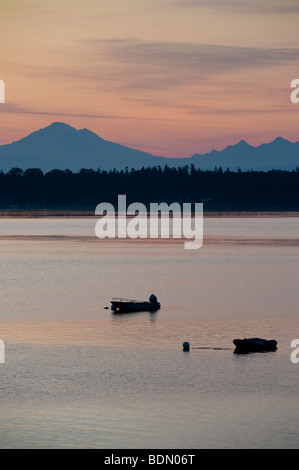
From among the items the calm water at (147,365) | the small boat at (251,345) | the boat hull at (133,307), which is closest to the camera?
the calm water at (147,365)

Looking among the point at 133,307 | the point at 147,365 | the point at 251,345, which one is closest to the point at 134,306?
the point at 133,307

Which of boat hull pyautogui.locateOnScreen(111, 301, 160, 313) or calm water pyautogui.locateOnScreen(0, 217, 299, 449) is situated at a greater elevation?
boat hull pyautogui.locateOnScreen(111, 301, 160, 313)

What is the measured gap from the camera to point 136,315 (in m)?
62.1

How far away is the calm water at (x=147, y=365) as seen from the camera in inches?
1223

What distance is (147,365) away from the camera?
4222 centimetres

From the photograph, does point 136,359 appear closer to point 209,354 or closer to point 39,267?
point 209,354

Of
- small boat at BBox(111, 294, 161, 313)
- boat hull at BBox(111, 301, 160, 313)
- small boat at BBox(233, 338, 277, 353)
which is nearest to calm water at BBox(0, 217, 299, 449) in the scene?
small boat at BBox(233, 338, 277, 353)

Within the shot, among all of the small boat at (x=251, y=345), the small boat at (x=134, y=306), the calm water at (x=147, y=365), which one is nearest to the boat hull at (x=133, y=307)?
the small boat at (x=134, y=306)

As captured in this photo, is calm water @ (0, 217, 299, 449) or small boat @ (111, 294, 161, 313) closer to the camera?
calm water @ (0, 217, 299, 449)

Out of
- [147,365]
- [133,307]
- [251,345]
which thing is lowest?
[147,365]

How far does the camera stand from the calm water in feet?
102

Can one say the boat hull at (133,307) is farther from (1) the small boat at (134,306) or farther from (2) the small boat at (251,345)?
(2) the small boat at (251,345)

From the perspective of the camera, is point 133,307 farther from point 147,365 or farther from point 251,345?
point 147,365

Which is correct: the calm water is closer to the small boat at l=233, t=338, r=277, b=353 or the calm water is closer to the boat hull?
the small boat at l=233, t=338, r=277, b=353
